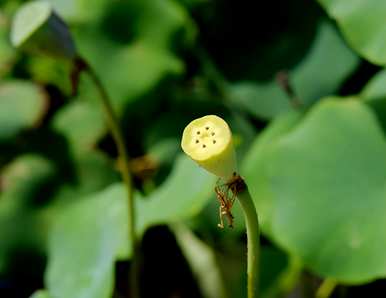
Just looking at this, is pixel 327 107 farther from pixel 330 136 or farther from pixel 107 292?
pixel 107 292

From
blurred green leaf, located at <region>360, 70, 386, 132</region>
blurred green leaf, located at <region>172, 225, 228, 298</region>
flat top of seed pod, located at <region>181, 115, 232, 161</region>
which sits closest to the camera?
flat top of seed pod, located at <region>181, 115, 232, 161</region>

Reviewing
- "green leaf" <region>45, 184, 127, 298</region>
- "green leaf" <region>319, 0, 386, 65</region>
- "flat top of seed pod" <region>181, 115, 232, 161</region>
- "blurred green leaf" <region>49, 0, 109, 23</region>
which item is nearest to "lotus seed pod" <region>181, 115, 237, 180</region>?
"flat top of seed pod" <region>181, 115, 232, 161</region>

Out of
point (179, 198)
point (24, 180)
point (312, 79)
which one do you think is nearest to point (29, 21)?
point (179, 198)

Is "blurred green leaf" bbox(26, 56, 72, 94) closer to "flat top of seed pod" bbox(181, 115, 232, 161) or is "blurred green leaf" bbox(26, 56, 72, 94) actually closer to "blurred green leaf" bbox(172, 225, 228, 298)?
"blurred green leaf" bbox(172, 225, 228, 298)

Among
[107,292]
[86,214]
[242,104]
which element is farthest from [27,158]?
[107,292]

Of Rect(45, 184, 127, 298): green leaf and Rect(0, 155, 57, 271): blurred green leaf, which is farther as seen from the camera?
Rect(0, 155, 57, 271): blurred green leaf

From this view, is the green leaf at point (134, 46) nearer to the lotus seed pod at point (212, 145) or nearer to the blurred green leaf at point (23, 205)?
the blurred green leaf at point (23, 205)
